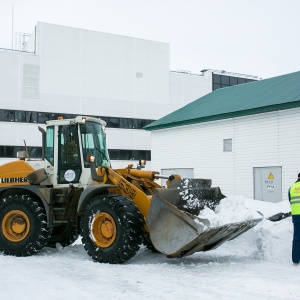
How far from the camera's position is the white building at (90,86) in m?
33.1

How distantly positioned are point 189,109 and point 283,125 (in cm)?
778

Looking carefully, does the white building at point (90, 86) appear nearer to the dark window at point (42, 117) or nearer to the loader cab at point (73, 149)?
the dark window at point (42, 117)

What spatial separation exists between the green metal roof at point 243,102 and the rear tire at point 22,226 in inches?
448

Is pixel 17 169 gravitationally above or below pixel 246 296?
above

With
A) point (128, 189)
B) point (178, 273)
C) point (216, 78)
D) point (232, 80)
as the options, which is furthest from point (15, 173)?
point (232, 80)

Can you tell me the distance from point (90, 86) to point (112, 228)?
28.2 meters

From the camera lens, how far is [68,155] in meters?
9.70

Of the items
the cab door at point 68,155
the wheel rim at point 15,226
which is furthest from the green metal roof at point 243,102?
the wheel rim at point 15,226

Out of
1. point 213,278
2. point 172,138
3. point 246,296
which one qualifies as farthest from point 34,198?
point 172,138

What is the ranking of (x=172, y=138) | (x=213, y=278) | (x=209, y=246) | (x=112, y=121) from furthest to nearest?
(x=112, y=121)
(x=172, y=138)
(x=209, y=246)
(x=213, y=278)

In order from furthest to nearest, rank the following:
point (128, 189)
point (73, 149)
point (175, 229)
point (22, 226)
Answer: point (22, 226), point (73, 149), point (128, 189), point (175, 229)

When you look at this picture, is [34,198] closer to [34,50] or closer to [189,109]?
[189,109]

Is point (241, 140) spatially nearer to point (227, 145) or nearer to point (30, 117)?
point (227, 145)

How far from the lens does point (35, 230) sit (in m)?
9.52
